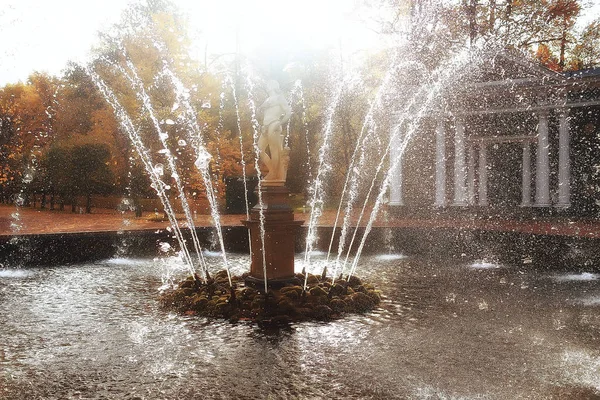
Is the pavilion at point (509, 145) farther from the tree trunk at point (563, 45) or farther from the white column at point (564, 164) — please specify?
the tree trunk at point (563, 45)

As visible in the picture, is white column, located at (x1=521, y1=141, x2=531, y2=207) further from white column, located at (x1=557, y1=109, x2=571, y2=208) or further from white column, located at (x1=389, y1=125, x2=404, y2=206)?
white column, located at (x1=389, y1=125, x2=404, y2=206)

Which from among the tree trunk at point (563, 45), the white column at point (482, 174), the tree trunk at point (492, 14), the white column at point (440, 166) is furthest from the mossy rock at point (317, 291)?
the tree trunk at point (563, 45)

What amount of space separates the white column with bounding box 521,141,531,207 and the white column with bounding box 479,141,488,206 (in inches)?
76.6

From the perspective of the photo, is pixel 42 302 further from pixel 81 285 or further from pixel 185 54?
pixel 185 54

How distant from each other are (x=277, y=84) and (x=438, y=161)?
18.3 meters

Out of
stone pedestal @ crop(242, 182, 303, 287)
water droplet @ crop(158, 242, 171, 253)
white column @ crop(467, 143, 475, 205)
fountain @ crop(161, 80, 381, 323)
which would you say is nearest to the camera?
fountain @ crop(161, 80, 381, 323)

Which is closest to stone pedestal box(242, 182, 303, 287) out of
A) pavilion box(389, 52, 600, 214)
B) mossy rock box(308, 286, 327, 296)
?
mossy rock box(308, 286, 327, 296)

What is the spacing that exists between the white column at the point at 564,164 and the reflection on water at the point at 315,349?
1444 centimetres

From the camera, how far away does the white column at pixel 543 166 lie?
22.7 meters

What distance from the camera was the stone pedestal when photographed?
26.3 feet

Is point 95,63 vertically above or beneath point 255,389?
above

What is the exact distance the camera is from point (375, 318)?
6949 mm

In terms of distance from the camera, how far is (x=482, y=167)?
26.2 metres

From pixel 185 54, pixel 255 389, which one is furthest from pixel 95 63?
pixel 255 389
